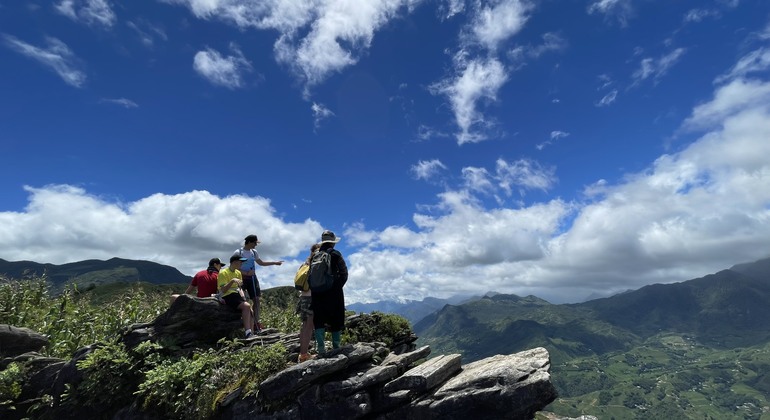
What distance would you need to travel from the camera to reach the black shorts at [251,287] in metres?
17.5

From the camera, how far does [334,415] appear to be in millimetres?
11633

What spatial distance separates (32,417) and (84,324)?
20.6 feet

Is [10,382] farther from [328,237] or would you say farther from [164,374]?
[328,237]

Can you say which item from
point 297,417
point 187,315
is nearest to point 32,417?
point 187,315

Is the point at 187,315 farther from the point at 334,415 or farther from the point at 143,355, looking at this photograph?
the point at 334,415

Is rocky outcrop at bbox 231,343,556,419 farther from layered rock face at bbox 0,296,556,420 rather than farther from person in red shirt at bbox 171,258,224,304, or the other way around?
person in red shirt at bbox 171,258,224,304

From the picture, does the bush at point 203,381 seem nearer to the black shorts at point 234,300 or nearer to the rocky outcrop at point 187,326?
the rocky outcrop at point 187,326

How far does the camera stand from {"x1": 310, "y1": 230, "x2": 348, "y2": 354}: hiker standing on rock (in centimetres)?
1321

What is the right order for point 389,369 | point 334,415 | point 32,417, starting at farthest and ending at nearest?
point 32,417
point 389,369
point 334,415

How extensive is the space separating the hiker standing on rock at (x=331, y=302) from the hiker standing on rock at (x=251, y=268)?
14.7ft

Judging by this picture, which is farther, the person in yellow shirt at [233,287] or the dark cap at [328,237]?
the person in yellow shirt at [233,287]

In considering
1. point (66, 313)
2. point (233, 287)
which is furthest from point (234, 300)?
point (66, 313)

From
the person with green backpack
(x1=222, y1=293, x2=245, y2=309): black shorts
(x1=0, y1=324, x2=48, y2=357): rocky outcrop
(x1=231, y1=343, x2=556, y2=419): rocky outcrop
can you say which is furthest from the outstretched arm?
(x1=0, y1=324, x2=48, y2=357): rocky outcrop

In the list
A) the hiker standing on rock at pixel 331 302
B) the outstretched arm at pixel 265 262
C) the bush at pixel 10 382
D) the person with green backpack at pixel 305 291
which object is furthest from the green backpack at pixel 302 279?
the bush at pixel 10 382
